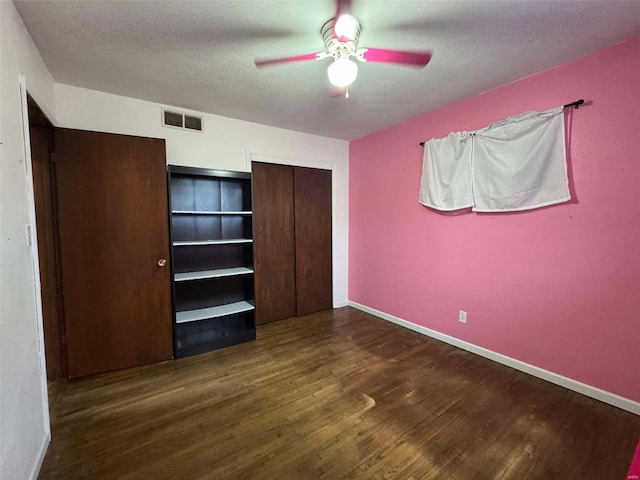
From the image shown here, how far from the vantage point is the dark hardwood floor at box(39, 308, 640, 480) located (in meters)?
1.46

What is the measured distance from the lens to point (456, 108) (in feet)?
9.01

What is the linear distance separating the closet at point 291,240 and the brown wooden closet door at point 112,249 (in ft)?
3.79

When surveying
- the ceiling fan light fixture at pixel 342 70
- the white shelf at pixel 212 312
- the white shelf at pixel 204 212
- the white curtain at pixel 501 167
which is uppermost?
the ceiling fan light fixture at pixel 342 70

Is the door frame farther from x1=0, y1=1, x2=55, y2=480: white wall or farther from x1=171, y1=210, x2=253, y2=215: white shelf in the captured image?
x1=171, y1=210, x2=253, y2=215: white shelf

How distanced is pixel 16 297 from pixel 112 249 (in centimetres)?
106

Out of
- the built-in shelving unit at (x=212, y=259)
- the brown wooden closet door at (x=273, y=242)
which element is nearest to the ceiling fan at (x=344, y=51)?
the built-in shelving unit at (x=212, y=259)

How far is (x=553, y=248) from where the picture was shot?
2.16 meters

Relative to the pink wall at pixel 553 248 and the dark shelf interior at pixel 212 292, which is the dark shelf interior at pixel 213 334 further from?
the pink wall at pixel 553 248

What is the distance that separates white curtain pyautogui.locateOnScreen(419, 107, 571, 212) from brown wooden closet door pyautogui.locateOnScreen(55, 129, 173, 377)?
8.94 feet

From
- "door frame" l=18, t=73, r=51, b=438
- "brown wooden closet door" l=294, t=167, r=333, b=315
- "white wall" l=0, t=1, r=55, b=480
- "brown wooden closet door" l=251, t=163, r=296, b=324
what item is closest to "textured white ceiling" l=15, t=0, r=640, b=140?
"white wall" l=0, t=1, r=55, b=480

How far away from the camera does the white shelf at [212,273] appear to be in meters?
2.67

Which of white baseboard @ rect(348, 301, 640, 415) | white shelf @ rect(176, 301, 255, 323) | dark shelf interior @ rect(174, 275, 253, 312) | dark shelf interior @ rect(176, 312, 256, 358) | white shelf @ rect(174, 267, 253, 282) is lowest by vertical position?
white baseboard @ rect(348, 301, 640, 415)

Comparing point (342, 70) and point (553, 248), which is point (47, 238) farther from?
point (553, 248)

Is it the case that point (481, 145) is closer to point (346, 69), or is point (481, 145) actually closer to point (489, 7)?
point (489, 7)
